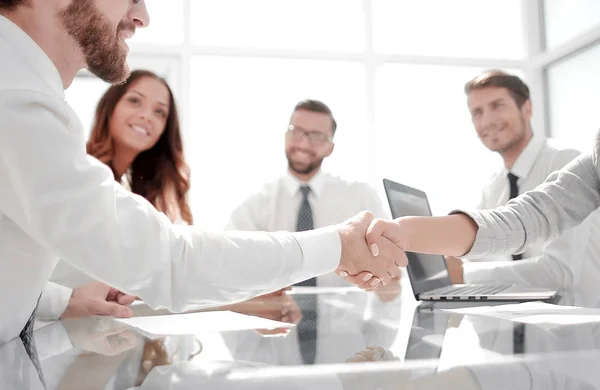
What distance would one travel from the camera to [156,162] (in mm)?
2498

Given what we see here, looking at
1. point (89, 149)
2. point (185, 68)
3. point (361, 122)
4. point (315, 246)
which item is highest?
point (185, 68)

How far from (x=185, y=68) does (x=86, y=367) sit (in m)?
4.12

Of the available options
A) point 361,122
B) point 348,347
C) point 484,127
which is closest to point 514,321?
point 348,347

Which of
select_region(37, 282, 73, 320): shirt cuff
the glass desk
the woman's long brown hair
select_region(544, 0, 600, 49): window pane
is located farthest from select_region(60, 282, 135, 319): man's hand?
select_region(544, 0, 600, 49): window pane

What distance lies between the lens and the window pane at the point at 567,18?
4.56m

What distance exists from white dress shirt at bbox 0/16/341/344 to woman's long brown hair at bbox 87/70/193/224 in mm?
1489

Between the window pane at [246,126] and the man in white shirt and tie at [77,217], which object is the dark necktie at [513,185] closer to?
the man in white shirt and tie at [77,217]

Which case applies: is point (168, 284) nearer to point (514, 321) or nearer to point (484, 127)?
point (514, 321)

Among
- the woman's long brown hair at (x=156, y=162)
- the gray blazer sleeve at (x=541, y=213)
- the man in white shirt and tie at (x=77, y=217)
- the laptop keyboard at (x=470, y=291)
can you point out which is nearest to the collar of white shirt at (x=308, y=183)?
the woman's long brown hair at (x=156, y=162)

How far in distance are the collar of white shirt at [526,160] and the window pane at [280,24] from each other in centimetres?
247

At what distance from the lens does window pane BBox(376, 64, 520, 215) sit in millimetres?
4805

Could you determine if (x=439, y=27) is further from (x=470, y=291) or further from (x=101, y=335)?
(x=101, y=335)

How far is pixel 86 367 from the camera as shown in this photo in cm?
61

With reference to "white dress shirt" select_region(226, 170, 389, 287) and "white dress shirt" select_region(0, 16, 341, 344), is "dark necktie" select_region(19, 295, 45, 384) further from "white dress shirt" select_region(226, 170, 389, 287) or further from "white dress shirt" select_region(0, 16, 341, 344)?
"white dress shirt" select_region(226, 170, 389, 287)
